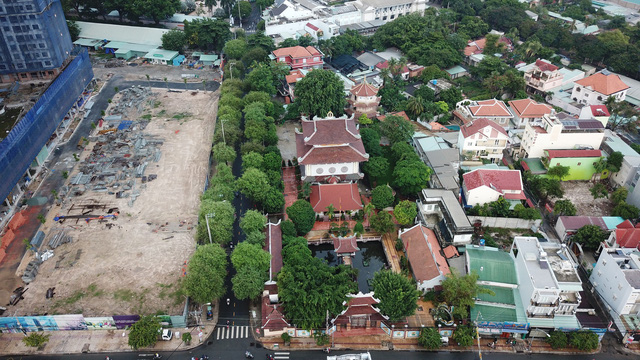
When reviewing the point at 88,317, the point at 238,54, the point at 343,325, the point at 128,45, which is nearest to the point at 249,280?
the point at 343,325

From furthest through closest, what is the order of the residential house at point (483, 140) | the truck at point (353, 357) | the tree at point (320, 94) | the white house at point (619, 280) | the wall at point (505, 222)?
the tree at point (320, 94) → the residential house at point (483, 140) → the wall at point (505, 222) → the white house at point (619, 280) → the truck at point (353, 357)

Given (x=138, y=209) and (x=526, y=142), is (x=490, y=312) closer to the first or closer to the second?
(x=526, y=142)

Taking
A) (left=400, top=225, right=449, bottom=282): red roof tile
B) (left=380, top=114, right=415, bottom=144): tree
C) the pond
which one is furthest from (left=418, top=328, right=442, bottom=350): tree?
(left=380, top=114, right=415, bottom=144): tree

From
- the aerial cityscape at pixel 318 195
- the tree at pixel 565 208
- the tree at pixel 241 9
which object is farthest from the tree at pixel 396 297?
the tree at pixel 241 9

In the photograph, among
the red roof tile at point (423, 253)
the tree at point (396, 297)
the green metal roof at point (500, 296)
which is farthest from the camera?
the red roof tile at point (423, 253)

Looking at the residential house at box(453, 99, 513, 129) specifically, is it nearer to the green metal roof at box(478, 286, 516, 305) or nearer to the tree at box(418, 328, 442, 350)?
the green metal roof at box(478, 286, 516, 305)

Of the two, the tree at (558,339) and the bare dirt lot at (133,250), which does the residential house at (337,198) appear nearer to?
the bare dirt lot at (133,250)

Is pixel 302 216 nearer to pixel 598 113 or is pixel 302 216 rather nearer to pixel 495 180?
pixel 495 180
